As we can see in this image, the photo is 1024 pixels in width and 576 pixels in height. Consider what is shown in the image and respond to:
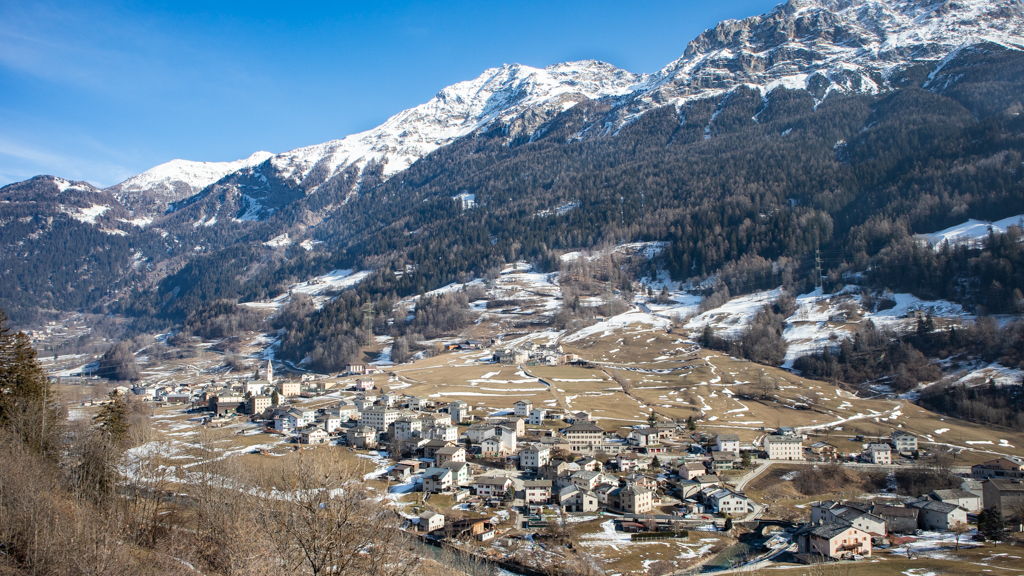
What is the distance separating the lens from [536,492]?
194ft

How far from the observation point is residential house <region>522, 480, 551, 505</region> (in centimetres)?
5866

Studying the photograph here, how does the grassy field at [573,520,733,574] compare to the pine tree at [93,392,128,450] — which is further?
the grassy field at [573,520,733,574]

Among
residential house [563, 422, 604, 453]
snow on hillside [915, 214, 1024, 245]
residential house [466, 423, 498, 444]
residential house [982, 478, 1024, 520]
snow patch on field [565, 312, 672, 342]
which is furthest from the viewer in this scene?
snow patch on field [565, 312, 672, 342]

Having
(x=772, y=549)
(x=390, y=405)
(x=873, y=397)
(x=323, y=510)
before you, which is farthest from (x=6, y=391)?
(x=873, y=397)

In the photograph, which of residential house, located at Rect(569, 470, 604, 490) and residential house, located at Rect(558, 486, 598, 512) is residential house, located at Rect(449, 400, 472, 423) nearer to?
residential house, located at Rect(569, 470, 604, 490)

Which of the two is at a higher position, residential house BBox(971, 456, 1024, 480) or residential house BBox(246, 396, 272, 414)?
residential house BBox(246, 396, 272, 414)

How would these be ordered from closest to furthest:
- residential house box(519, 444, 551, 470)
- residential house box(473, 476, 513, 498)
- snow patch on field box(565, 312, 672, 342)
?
1. residential house box(473, 476, 513, 498)
2. residential house box(519, 444, 551, 470)
3. snow patch on field box(565, 312, 672, 342)

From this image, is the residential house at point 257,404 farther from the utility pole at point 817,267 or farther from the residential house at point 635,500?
the utility pole at point 817,267

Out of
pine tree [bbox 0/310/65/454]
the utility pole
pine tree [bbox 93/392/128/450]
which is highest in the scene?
the utility pole

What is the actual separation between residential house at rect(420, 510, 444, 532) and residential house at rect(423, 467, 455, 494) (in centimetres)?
864

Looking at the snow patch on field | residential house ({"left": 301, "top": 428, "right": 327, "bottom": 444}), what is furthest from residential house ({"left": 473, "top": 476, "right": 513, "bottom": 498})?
the snow patch on field

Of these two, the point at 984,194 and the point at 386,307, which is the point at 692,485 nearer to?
the point at 386,307

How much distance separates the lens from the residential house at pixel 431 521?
5031 centimetres

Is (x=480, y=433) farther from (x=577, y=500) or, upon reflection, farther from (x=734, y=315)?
(x=734, y=315)
